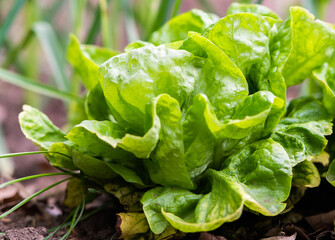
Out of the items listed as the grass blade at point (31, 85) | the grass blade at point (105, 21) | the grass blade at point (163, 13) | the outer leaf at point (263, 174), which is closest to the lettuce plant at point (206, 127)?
the outer leaf at point (263, 174)

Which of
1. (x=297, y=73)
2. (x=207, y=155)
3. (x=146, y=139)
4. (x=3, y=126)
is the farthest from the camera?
(x=3, y=126)

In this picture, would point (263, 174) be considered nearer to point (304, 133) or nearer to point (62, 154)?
point (304, 133)

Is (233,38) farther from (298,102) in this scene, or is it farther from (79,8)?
(79,8)

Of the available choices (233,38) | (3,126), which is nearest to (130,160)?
(233,38)

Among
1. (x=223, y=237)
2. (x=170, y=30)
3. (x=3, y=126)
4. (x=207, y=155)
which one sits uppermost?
(x=170, y=30)

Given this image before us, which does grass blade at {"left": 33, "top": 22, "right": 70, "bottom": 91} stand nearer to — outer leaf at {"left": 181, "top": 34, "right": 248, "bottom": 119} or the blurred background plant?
the blurred background plant

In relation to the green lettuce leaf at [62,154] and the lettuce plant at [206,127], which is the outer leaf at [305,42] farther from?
the green lettuce leaf at [62,154]
